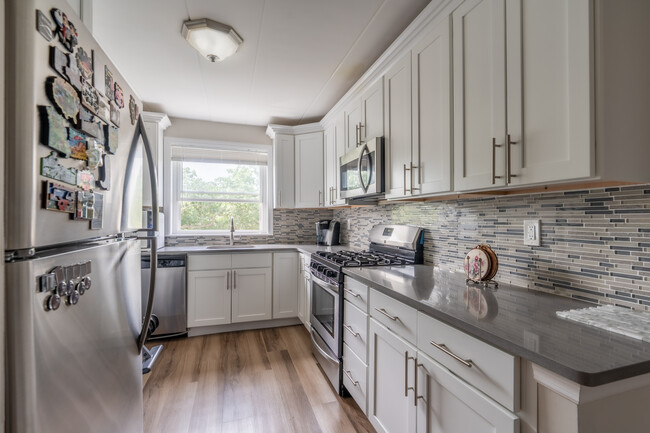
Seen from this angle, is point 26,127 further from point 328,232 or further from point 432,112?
point 328,232

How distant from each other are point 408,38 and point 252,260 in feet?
8.04

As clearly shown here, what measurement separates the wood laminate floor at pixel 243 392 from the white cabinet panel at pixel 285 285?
430mm

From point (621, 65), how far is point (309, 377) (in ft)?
7.85

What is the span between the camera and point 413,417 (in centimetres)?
121

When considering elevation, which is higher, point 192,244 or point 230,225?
point 230,225

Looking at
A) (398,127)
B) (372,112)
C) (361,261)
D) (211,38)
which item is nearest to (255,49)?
(211,38)

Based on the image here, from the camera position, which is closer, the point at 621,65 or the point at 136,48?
the point at 621,65

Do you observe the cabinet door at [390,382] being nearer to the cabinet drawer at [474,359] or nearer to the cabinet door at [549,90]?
the cabinet drawer at [474,359]

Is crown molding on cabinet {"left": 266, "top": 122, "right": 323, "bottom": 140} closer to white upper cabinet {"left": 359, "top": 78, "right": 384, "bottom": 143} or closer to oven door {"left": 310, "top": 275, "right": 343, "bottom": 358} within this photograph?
white upper cabinet {"left": 359, "top": 78, "right": 384, "bottom": 143}

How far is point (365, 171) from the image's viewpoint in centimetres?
219

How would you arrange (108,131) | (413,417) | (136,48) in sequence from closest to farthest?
(108,131) → (413,417) → (136,48)

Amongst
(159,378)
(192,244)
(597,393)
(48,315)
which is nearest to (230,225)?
(192,244)

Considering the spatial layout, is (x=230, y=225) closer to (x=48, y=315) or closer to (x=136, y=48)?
(x=136, y=48)

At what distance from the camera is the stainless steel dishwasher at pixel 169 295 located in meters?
2.84
